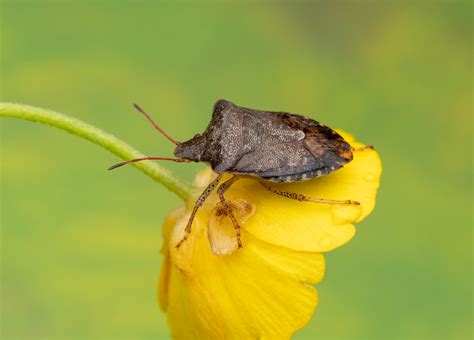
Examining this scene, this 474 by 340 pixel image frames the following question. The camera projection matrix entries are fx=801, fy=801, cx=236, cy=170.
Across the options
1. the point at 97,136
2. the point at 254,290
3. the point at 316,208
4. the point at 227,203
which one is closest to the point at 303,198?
the point at 316,208

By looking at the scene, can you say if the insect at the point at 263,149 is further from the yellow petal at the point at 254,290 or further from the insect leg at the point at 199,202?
the yellow petal at the point at 254,290

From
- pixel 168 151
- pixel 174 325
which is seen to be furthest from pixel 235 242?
pixel 168 151

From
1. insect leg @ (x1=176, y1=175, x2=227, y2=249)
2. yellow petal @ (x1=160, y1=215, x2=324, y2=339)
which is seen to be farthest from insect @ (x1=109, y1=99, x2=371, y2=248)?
yellow petal @ (x1=160, y1=215, x2=324, y2=339)

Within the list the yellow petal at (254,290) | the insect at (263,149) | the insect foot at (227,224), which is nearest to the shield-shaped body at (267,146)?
the insect at (263,149)

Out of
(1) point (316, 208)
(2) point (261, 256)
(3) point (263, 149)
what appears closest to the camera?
(2) point (261, 256)

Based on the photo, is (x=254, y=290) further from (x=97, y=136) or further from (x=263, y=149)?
(x=97, y=136)

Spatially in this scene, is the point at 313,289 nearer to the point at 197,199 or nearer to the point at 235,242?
the point at 235,242
